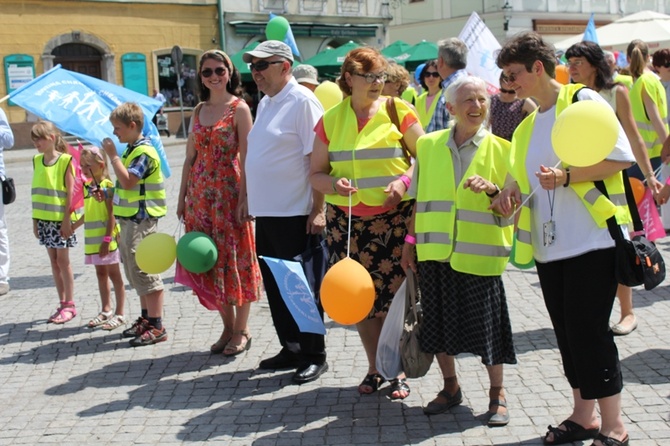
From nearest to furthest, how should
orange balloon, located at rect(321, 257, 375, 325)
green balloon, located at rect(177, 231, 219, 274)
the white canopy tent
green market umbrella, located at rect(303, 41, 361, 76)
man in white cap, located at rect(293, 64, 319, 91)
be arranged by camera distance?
1. orange balloon, located at rect(321, 257, 375, 325)
2. green balloon, located at rect(177, 231, 219, 274)
3. man in white cap, located at rect(293, 64, 319, 91)
4. the white canopy tent
5. green market umbrella, located at rect(303, 41, 361, 76)

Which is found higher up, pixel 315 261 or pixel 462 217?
pixel 462 217

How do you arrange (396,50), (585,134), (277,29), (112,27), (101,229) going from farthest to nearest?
(112,27), (396,50), (277,29), (101,229), (585,134)

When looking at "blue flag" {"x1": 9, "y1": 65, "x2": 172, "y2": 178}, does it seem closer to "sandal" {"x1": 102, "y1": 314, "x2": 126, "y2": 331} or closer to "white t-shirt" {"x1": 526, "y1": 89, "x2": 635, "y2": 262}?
"sandal" {"x1": 102, "y1": 314, "x2": 126, "y2": 331}

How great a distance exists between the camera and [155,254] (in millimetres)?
5457

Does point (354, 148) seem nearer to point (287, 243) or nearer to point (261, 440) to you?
point (287, 243)

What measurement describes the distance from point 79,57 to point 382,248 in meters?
27.6

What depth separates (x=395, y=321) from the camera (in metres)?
4.57

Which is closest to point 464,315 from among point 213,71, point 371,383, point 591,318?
point 591,318

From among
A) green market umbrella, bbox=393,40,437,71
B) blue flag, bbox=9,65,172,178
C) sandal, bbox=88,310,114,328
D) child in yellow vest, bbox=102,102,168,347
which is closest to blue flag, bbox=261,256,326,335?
child in yellow vest, bbox=102,102,168,347

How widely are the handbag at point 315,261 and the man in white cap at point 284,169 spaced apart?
0.02 metres

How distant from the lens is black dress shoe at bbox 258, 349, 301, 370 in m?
5.50

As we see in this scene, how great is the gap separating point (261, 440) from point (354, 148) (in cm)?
160

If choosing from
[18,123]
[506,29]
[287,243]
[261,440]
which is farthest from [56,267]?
[506,29]

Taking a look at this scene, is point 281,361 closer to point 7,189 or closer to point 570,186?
point 570,186
